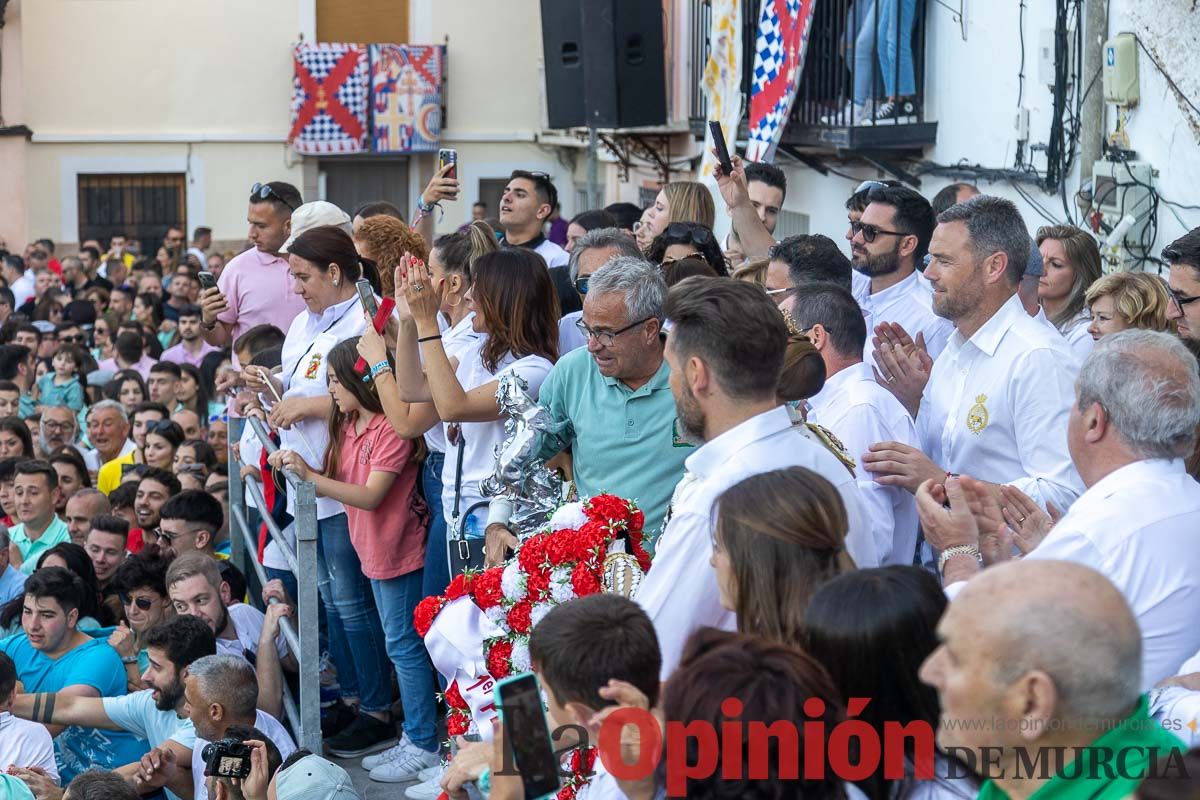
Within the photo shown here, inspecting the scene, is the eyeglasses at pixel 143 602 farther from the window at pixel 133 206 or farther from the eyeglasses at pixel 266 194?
the window at pixel 133 206

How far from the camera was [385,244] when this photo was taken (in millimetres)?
6410

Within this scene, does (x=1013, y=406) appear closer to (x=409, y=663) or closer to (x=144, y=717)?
(x=409, y=663)

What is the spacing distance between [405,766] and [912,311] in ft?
8.30

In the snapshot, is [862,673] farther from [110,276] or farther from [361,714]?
[110,276]

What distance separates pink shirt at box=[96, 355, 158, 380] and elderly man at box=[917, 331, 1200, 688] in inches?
345

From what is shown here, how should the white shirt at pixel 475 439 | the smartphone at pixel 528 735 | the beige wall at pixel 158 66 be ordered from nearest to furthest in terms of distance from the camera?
the smartphone at pixel 528 735 < the white shirt at pixel 475 439 < the beige wall at pixel 158 66

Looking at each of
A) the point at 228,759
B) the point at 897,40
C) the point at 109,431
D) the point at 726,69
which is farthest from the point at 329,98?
the point at 228,759

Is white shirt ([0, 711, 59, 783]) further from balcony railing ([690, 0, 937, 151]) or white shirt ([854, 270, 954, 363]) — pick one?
balcony railing ([690, 0, 937, 151])

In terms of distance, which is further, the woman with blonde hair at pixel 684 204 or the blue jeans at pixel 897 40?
the blue jeans at pixel 897 40

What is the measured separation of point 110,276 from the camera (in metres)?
17.1

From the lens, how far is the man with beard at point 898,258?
5.50m

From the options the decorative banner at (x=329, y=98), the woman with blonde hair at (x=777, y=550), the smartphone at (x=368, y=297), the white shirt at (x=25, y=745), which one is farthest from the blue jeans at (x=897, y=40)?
the decorative banner at (x=329, y=98)

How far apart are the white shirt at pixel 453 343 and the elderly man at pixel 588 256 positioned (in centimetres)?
34

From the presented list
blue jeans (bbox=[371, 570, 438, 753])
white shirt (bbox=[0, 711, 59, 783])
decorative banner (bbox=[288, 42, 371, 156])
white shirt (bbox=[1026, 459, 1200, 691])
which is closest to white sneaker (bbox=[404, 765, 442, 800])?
blue jeans (bbox=[371, 570, 438, 753])
